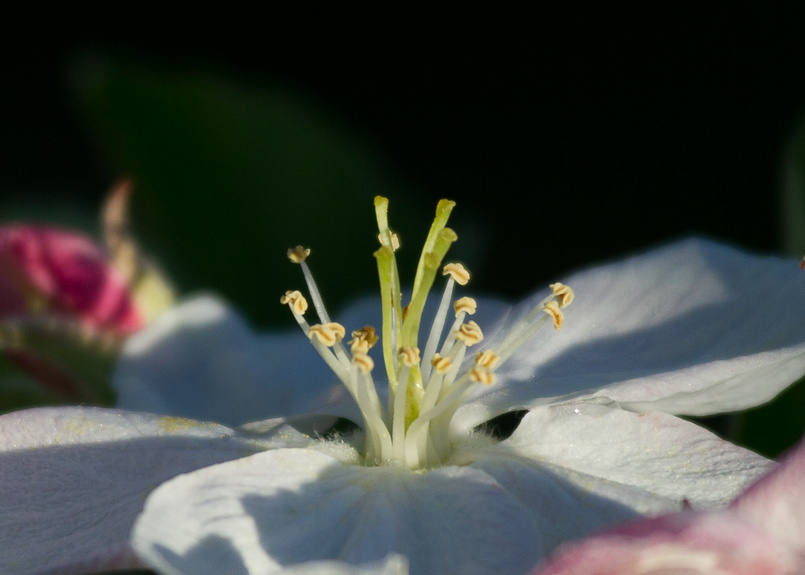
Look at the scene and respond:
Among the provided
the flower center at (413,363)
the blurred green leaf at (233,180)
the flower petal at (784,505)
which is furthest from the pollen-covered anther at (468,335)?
the blurred green leaf at (233,180)

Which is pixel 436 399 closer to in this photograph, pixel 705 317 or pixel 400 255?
pixel 705 317

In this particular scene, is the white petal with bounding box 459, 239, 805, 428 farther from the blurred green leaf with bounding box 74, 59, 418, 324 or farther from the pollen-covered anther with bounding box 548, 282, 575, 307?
the blurred green leaf with bounding box 74, 59, 418, 324

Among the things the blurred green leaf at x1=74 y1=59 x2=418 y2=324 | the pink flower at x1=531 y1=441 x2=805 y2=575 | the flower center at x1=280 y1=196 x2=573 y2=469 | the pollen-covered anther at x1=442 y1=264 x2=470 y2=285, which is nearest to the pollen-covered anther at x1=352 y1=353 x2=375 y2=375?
the flower center at x1=280 y1=196 x2=573 y2=469

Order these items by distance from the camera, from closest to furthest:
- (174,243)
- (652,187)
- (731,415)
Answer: (731,415)
(174,243)
(652,187)

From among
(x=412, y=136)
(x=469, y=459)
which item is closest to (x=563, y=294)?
(x=469, y=459)

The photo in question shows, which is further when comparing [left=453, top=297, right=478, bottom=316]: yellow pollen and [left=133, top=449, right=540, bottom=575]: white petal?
[left=453, top=297, right=478, bottom=316]: yellow pollen

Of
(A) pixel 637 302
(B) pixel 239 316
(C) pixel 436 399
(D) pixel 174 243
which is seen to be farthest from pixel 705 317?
(D) pixel 174 243

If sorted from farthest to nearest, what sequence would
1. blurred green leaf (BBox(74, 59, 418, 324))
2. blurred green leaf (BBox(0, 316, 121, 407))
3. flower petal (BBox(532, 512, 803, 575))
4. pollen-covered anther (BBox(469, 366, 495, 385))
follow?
blurred green leaf (BBox(74, 59, 418, 324)) → blurred green leaf (BBox(0, 316, 121, 407)) → pollen-covered anther (BBox(469, 366, 495, 385)) → flower petal (BBox(532, 512, 803, 575))

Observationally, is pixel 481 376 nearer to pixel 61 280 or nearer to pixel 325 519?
pixel 325 519
